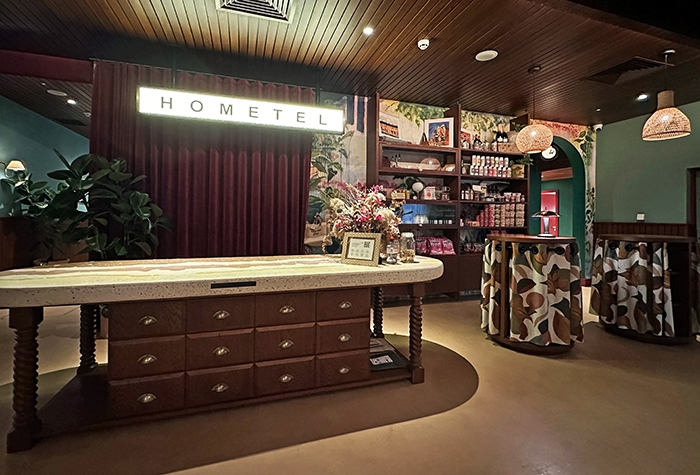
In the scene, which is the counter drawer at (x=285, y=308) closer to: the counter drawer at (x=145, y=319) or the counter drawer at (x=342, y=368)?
the counter drawer at (x=342, y=368)

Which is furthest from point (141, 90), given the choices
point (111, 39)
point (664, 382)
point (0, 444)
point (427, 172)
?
point (664, 382)

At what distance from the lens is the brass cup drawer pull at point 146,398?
1.99 metres

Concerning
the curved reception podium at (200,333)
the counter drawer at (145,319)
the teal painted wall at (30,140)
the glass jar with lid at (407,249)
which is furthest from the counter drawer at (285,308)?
the teal painted wall at (30,140)

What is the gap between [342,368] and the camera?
2.41 metres

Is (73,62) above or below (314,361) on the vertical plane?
above

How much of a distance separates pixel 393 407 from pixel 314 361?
57cm

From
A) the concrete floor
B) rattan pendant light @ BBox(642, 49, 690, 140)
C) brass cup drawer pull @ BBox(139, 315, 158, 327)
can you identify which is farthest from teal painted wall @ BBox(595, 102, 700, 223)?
brass cup drawer pull @ BBox(139, 315, 158, 327)

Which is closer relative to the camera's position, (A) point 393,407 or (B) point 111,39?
(A) point 393,407

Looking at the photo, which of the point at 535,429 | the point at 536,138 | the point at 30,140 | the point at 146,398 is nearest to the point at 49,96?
the point at 30,140

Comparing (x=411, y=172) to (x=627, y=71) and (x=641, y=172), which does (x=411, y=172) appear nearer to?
(x=627, y=71)

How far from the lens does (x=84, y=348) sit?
8.73 feet

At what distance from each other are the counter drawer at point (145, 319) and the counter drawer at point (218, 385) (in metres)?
0.30

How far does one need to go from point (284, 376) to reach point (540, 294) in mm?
2209

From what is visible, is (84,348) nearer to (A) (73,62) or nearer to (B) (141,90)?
(B) (141,90)
